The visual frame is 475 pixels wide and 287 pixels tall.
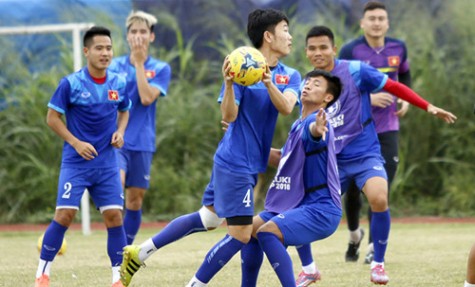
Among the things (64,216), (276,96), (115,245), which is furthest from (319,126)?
(64,216)

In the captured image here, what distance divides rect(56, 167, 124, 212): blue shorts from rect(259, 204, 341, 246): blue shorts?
1.67 metres

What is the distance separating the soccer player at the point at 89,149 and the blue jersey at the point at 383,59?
2643 mm

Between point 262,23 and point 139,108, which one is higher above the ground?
point 262,23

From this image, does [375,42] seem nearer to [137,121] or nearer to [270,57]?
[137,121]

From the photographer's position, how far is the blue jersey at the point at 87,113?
24.2 feet

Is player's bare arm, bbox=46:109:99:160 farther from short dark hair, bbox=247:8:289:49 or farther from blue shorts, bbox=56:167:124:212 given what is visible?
short dark hair, bbox=247:8:289:49

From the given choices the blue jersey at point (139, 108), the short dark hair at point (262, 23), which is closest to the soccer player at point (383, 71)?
A: the blue jersey at point (139, 108)

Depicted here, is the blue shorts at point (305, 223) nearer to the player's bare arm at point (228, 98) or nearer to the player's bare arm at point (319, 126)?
the player's bare arm at point (319, 126)

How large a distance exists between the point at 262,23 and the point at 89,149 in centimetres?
165

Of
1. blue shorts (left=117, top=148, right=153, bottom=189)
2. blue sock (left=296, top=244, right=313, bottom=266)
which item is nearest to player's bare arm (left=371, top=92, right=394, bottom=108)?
blue sock (left=296, top=244, right=313, bottom=266)

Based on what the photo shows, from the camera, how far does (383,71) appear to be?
9.27 metres

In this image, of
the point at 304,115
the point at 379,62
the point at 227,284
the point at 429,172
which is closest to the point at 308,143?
the point at 304,115

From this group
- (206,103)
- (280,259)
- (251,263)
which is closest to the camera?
(280,259)

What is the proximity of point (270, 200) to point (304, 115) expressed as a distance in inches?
22.9
